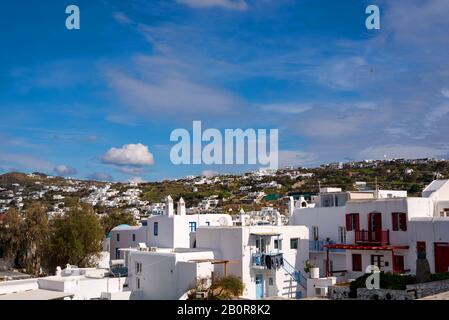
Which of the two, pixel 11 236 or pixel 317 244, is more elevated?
pixel 11 236

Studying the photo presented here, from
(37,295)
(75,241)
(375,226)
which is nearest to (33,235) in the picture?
(75,241)

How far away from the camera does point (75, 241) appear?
51.3 m

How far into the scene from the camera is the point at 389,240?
3438 centimetres

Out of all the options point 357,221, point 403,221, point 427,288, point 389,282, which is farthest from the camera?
point 357,221

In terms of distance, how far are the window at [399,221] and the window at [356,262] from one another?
11.0 feet

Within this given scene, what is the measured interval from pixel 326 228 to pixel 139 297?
49.8ft

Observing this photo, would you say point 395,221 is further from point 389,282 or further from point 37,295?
point 37,295

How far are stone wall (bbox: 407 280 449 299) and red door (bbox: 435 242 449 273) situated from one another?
7.93 m

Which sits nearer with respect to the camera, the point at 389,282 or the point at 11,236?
the point at 389,282

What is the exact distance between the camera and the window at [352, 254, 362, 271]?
3588 cm

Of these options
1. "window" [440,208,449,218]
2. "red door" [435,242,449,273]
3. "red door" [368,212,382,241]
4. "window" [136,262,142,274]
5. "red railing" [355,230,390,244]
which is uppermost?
"window" [440,208,449,218]

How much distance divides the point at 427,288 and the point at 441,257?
909cm

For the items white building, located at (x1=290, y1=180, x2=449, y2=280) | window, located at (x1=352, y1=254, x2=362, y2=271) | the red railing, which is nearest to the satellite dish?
white building, located at (x1=290, y1=180, x2=449, y2=280)

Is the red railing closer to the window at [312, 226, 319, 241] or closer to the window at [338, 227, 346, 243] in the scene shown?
the window at [338, 227, 346, 243]
